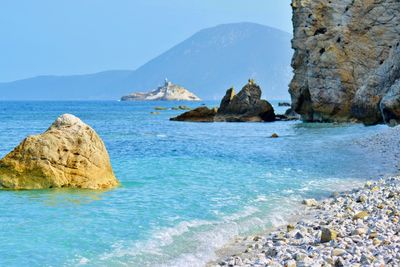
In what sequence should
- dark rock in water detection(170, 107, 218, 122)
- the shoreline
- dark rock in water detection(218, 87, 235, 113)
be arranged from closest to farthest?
the shoreline
dark rock in water detection(218, 87, 235, 113)
dark rock in water detection(170, 107, 218, 122)

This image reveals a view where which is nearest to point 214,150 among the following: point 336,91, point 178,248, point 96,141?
point 96,141

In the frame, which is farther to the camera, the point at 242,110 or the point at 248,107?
the point at 242,110

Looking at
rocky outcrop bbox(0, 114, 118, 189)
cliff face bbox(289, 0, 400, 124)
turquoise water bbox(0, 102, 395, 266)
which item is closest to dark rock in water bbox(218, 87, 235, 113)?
cliff face bbox(289, 0, 400, 124)

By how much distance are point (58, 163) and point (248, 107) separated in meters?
53.6

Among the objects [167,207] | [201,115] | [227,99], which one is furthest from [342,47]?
[167,207]

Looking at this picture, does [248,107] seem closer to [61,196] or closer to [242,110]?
[242,110]

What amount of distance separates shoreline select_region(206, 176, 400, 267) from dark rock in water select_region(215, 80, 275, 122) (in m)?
53.4

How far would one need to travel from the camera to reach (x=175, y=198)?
16.8 metres

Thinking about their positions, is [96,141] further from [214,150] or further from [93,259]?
[214,150]

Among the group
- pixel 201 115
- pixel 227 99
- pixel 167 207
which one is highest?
pixel 227 99

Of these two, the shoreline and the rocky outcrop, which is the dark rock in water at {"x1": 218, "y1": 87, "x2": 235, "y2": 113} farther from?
the shoreline

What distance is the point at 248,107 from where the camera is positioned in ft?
231

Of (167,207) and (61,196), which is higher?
(61,196)

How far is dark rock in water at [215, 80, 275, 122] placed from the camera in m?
68.4
